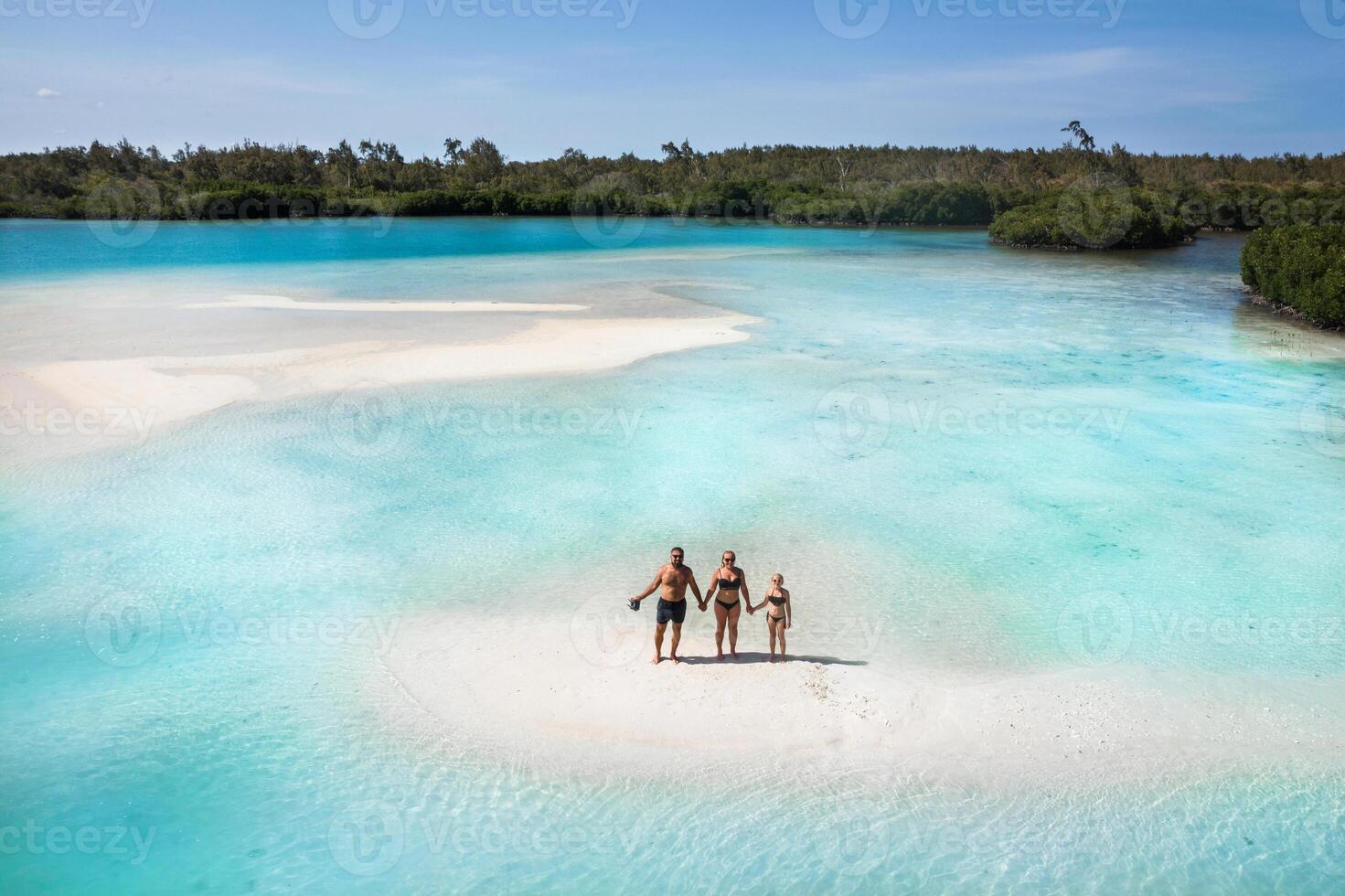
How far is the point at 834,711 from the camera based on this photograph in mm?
7844

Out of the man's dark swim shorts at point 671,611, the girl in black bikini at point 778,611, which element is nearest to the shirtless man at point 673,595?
the man's dark swim shorts at point 671,611

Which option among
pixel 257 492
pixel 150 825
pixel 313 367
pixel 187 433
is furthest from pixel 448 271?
pixel 150 825

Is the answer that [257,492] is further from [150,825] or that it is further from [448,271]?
[448,271]

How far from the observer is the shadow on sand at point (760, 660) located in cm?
858

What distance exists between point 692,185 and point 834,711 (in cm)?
9079

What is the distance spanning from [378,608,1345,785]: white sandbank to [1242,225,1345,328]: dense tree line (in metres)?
20.4

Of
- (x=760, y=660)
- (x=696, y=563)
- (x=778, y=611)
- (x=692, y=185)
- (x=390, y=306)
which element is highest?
(x=692, y=185)

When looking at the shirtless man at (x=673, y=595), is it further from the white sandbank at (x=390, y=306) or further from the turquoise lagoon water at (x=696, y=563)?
the white sandbank at (x=390, y=306)

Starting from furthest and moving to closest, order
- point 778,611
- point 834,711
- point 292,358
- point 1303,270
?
point 1303,270, point 292,358, point 778,611, point 834,711

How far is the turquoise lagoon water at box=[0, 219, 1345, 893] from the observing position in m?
6.41

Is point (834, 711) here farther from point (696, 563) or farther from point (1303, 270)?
point (1303, 270)

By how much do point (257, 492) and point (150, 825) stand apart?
6.61m

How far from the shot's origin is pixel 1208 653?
879 cm

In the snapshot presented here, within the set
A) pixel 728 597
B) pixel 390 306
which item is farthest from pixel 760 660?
pixel 390 306
